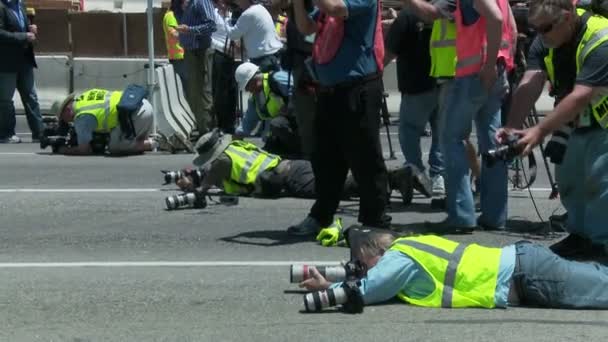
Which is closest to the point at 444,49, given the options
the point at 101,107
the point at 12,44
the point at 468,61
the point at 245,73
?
the point at 468,61

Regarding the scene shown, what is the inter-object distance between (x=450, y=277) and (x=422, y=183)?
3670 millimetres

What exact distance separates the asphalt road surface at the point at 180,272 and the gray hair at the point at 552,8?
1.68 metres

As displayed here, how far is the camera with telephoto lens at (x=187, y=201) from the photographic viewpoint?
9.72 metres

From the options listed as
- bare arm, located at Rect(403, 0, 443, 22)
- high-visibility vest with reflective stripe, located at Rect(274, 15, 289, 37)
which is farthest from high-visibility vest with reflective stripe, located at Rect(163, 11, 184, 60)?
bare arm, located at Rect(403, 0, 443, 22)

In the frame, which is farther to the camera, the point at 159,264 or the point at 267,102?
the point at 267,102

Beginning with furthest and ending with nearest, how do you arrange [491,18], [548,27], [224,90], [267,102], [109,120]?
[224,90] < [109,120] < [267,102] < [491,18] < [548,27]

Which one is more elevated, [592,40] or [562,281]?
[592,40]

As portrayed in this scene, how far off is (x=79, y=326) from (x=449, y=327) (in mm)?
1850

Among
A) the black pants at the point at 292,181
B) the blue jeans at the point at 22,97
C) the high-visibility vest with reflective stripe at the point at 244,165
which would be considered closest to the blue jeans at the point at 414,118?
the black pants at the point at 292,181

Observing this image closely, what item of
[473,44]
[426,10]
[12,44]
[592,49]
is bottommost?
[12,44]

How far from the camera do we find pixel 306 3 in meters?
8.04

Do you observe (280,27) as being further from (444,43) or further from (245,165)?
(444,43)

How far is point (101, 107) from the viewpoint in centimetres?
1302

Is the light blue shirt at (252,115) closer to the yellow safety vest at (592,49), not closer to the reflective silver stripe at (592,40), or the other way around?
the yellow safety vest at (592,49)
